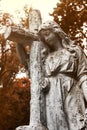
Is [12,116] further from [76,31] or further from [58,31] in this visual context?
[58,31]

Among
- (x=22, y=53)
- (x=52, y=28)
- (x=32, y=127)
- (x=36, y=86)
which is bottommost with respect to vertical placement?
(x=32, y=127)

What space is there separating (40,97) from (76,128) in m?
0.71

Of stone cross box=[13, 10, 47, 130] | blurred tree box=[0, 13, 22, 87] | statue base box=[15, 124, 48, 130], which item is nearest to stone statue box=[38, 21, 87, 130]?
stone cross box=[13, 10, 47, 130]

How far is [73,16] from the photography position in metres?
16.0

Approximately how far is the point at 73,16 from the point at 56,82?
10.7m

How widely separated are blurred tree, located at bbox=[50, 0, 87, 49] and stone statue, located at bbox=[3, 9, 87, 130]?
9683mm

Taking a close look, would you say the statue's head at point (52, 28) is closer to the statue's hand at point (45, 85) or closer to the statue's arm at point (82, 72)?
the statue's arm at point (82, 72)

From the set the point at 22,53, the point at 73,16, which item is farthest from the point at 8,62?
the point at 22,53

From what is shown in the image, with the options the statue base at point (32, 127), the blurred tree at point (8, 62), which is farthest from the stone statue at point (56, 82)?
the blurred tree at point (8, 62)

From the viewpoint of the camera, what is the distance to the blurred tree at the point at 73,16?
15664mm

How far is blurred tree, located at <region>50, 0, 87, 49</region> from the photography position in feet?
51.4

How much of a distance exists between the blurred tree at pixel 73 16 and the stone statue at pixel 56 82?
9.68 metres

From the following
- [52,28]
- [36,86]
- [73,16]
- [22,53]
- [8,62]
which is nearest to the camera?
[36,86]

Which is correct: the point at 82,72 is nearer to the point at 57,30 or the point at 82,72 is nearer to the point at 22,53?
the point at 57,30
